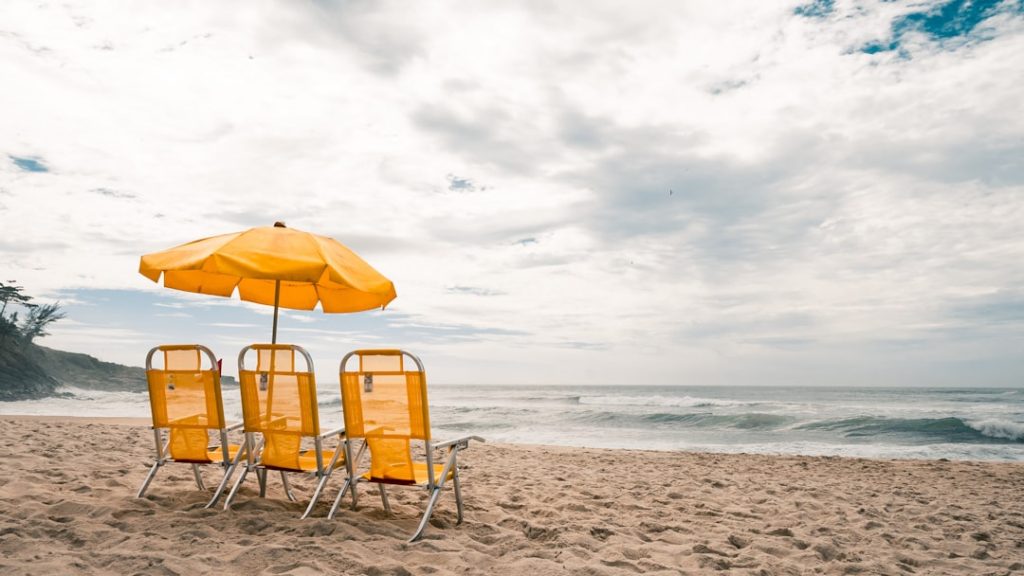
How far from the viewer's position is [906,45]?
1015 centimetres

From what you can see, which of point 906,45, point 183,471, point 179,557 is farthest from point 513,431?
point 179,557

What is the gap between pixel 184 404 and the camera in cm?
439

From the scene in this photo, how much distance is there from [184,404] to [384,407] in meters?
1.63

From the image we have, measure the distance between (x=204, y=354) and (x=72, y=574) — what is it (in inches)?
65.6

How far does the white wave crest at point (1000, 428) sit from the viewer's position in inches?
592

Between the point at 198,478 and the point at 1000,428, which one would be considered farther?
the point at 1000,428

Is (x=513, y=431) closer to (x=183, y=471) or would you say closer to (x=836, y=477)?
(x=836, y=477)

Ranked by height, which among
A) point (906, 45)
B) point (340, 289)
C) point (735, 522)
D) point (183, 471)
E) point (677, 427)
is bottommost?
point (677, 427)

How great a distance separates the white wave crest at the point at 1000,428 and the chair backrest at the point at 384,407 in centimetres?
1764

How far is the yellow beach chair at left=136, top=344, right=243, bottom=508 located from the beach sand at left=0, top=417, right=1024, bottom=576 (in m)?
0.37

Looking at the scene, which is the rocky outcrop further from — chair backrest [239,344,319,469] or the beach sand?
chair backrest [239,344,319,469]

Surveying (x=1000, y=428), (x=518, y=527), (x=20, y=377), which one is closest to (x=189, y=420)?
(x=518, y=527)

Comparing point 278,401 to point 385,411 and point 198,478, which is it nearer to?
point 385,411

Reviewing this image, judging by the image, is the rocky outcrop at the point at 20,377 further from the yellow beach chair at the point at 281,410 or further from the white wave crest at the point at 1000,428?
the white wave crest at the point at 1000,428
